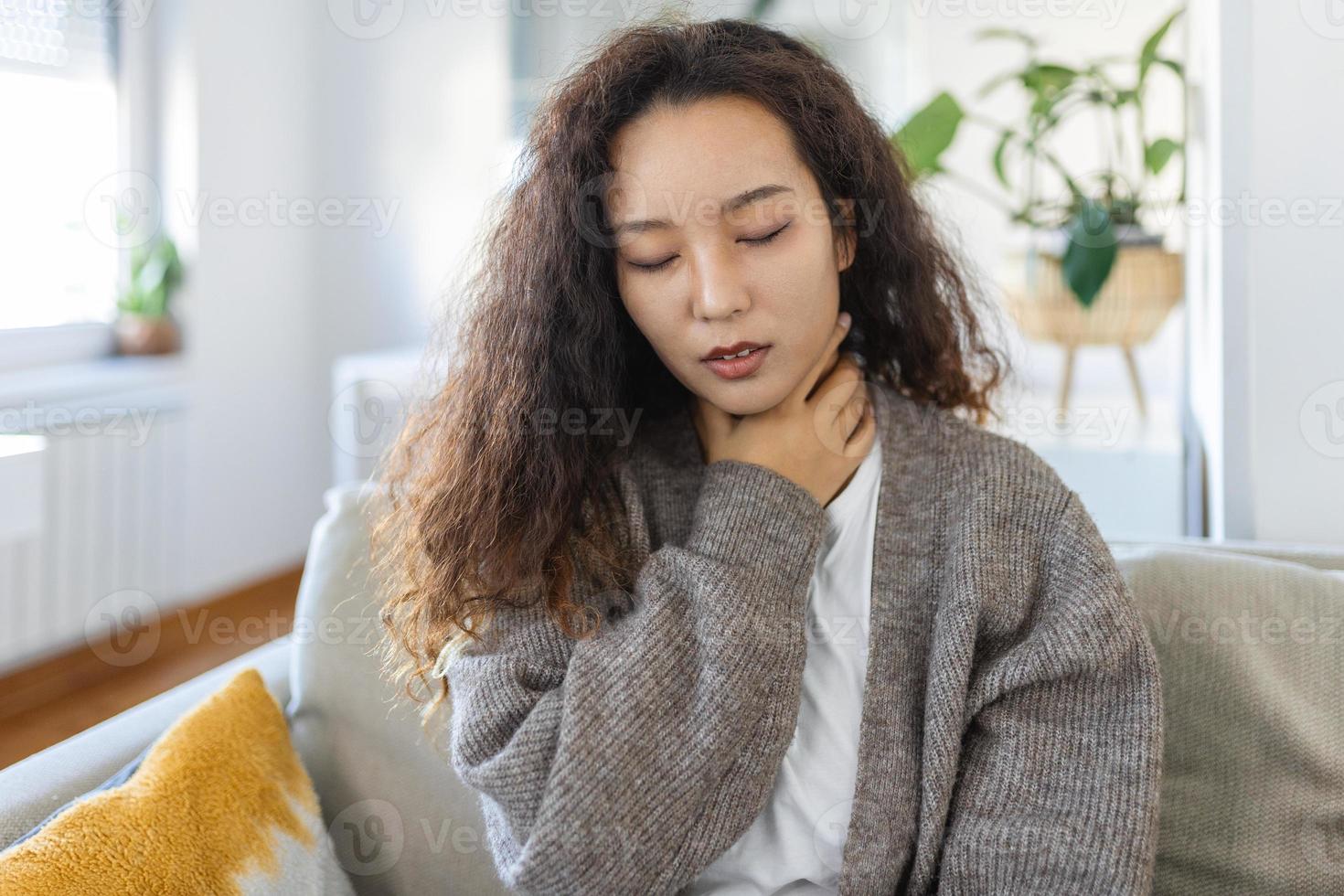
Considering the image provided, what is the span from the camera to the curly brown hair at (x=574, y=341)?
1.10 meters

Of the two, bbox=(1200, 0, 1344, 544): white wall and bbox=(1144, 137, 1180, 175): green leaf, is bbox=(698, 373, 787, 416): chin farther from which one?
bbox=(1144, 137, 1180, 175): green leaf

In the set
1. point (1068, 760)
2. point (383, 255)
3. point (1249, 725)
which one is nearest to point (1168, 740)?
point (1249, 725)

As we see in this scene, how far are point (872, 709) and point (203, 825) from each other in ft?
2.01

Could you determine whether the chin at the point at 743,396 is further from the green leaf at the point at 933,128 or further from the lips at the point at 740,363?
the green leaf at the point at 933,128

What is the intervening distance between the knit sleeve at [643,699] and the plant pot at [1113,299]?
106 cm

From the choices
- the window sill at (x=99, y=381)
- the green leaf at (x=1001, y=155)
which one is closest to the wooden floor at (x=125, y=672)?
the window sill at (x=99, y=381)

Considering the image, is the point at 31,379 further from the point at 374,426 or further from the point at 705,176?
the point at 705,176

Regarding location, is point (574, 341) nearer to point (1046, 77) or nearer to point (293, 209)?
point (1046, 77)

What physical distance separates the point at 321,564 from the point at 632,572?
18.5 inches

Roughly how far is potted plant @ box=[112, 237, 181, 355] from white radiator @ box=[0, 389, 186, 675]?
19 cm

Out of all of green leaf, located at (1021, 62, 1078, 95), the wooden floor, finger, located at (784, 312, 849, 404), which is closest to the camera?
finger, located at (784, 312, 849, 404)

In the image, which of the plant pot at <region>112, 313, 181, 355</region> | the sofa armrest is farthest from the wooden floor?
the sofa armrest

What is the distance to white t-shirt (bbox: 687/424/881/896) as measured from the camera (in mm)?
1028

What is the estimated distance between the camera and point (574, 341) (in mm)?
1161
